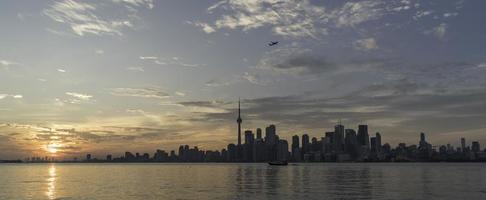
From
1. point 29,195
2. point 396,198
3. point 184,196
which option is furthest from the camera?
point 29,195

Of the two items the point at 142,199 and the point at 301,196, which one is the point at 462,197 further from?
the point at 142,199

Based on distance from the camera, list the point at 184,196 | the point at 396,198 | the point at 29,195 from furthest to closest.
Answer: the point at 29,195
the point at 184,196
the point at 396,198

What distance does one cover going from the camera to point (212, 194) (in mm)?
96938

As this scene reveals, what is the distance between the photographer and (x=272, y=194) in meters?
94.2

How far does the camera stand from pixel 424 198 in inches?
3361

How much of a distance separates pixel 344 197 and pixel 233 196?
1869cm

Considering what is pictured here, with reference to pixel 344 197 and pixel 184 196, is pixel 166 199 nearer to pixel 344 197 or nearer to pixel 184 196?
pixel 184 196

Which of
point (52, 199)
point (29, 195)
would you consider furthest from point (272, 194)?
point (29, 195)

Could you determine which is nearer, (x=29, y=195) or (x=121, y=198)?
(x=121, y=198)

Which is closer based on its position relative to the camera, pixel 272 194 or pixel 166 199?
pixel 166 199

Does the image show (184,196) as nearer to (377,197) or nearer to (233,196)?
(233,196)

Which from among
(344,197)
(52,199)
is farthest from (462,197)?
(52,199)

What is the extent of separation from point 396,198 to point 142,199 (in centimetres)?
4191

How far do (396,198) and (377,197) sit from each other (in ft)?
10.4
